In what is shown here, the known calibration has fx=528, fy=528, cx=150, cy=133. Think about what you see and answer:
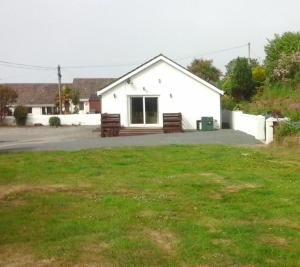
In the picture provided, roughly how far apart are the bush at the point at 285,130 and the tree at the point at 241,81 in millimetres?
21739

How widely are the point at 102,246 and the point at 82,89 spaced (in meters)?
73.9

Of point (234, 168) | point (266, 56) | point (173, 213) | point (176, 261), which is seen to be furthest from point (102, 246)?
point (266, 56)

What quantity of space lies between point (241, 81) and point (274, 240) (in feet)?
120

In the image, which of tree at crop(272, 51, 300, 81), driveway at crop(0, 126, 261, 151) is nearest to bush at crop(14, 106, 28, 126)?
driveway at crop(0, 126, 261, 151)

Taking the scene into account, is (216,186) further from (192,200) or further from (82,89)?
(82,89)

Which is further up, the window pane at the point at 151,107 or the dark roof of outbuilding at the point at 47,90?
the dark roof of outbuilding at the point at 47,90

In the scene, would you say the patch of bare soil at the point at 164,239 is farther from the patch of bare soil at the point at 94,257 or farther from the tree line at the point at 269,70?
the tree line at the point at 269,70

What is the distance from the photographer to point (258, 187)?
11.0m

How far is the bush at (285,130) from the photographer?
19.9m

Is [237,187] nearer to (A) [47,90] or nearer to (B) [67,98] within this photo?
(B) [67,98]

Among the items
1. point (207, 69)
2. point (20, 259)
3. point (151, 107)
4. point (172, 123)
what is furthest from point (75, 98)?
point (20, 259)

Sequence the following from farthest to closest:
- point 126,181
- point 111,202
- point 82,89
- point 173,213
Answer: point 82,89 → point 126,181 → point 111,202 → point 173,213

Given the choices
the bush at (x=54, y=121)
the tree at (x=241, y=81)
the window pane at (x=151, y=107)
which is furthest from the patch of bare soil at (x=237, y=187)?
the bush at (x=54, y=121)

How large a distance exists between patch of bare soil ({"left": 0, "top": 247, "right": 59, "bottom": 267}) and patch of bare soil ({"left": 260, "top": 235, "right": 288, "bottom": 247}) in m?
2.72
